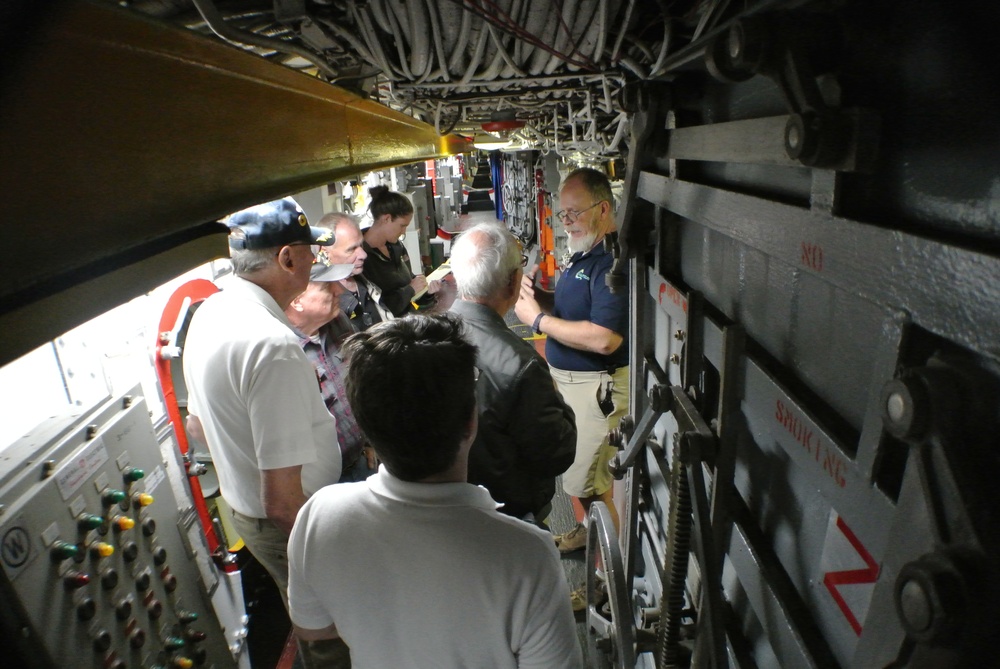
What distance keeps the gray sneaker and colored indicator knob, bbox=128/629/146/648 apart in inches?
92.2

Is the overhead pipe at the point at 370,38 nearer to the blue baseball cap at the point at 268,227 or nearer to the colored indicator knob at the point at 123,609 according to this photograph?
the blue baseball cap at the point at 268,227

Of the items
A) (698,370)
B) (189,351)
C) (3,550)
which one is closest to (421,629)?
(698,370)

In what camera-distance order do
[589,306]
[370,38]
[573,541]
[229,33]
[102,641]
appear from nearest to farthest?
[229,33] < [370,38] < [102,641] < [589,306] < [573,541]

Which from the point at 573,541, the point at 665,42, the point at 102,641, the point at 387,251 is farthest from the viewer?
the point at 387,251

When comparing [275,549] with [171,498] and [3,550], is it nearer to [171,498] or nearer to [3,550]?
[171,498]

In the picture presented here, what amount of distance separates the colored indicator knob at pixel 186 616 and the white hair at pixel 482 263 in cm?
166

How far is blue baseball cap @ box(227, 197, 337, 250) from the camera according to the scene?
2145mm

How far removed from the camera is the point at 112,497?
1860 mm

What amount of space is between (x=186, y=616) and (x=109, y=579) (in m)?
0.47

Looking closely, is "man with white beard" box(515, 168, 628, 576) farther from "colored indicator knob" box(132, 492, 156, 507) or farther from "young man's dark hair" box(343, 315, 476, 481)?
"colored indicator knob" box(132, 492, 156, 507)

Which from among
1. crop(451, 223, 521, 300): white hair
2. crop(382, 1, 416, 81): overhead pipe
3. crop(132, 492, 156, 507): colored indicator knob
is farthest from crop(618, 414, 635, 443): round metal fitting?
crop(132, 492, 156, 507): colored indicator knob

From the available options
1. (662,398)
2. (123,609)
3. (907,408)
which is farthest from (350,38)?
(123,609)

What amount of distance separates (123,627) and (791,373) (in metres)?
2.17

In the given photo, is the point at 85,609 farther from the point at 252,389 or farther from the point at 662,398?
the point at 662,398
